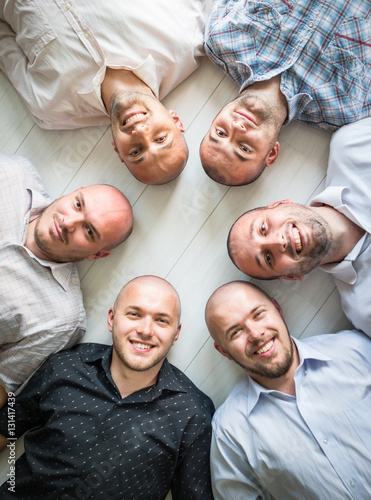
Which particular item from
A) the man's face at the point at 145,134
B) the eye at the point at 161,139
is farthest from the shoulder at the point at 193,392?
the eye at the point at 161,139

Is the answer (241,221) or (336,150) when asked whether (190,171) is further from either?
(336,150)

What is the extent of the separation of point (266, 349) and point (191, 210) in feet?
2.82

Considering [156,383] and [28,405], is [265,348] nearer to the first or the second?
[156,383]

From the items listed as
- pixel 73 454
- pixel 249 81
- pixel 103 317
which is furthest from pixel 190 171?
pixel 73 454

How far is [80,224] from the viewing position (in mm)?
1906

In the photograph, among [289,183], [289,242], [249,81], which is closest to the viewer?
[289,242]

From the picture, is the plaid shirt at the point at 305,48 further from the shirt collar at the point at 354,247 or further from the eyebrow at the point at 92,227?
the eyebrow at the point at 92,227

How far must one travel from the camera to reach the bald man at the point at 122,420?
1771 mm

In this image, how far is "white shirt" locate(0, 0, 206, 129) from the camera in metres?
1.83

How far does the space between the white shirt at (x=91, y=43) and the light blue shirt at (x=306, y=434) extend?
163 centimetres

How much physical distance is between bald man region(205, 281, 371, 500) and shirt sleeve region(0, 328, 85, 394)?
79 centimetres

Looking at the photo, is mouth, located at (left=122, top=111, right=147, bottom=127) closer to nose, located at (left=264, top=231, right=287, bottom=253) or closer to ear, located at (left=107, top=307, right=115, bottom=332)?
nose, located at (left=264, top=231, right=287, bottom=253)

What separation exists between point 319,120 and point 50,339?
1806 millimetres

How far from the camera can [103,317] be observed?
216 centimetres
